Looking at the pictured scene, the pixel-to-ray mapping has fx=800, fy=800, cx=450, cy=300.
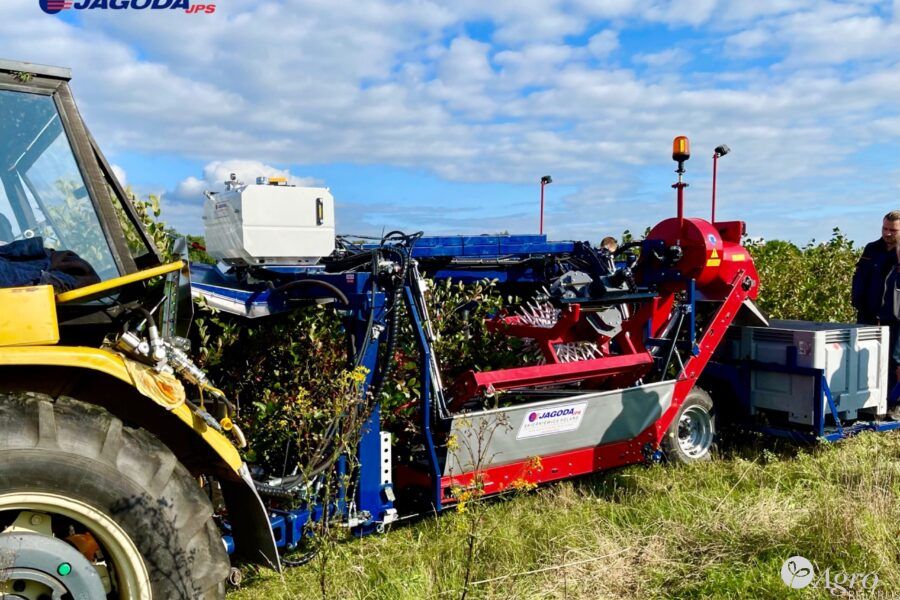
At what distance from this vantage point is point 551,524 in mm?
4816

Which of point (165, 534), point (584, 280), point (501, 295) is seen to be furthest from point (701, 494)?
point (165, 534)

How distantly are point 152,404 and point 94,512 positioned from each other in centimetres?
64

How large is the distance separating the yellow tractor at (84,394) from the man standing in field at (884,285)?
583 centimetres

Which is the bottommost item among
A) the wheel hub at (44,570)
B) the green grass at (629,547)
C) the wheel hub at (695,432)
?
the green grass at (629,547)

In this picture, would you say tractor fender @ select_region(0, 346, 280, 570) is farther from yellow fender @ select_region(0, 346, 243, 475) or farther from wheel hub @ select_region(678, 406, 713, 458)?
wheel hub @ select_region(678, 406, 713, 458)

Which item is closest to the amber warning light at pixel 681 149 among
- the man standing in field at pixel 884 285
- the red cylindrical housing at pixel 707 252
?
the red cylindrical housing at pixel 707 252

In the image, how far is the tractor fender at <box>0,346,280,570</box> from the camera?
9.23 ft

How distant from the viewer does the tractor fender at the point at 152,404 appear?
2812 mm

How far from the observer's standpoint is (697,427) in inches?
258

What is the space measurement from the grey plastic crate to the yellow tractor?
4.63m

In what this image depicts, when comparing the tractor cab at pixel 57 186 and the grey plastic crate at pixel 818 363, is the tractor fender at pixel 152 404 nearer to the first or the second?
the tractor cab at pixel 57 186

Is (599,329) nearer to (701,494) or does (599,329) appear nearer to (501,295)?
(501,295)

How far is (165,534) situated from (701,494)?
3659 millimetres

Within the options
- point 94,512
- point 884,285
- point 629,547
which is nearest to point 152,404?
point 94,512
